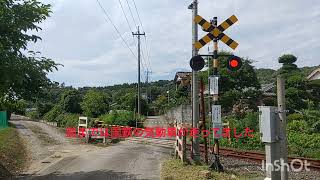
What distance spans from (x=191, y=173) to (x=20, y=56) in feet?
16.6

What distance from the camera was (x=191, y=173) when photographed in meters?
10.5

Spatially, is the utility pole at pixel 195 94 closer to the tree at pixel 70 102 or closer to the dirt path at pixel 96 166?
the dirt path at pixel 96 166

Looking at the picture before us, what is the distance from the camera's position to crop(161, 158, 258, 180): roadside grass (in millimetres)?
9859

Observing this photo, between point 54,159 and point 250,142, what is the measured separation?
346 inches

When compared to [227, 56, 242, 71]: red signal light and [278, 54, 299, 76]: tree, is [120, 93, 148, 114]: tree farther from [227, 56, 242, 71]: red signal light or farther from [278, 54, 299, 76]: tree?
[227, 56, 242, 71]: red signal light

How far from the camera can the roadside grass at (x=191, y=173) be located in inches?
388

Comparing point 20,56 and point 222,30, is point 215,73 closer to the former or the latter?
point 222,30

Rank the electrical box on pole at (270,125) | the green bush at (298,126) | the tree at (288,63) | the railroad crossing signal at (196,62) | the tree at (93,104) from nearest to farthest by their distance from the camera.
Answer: the electrical box on pole at (270,125) → the railroad crossing signal at (196,62) → the green bush at (298,126) → the tree at (93,104) → the tree at (288,63)

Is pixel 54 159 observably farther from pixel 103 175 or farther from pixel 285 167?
pixel 285 167

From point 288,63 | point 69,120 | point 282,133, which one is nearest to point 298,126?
point 282,133

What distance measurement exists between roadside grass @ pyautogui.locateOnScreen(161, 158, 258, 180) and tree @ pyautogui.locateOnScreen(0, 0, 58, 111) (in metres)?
3.93

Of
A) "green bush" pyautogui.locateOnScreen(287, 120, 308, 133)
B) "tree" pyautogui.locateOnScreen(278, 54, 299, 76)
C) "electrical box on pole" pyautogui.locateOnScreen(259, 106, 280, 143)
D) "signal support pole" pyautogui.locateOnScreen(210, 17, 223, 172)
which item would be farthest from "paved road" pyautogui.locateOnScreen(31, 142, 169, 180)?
"tree" pyautogui.locateOnScreen(278, 54, 299, 76)

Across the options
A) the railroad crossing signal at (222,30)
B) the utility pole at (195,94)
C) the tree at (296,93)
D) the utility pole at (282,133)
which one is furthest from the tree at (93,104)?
the utility pole at (282,133)

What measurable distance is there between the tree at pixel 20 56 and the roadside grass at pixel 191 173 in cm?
393
